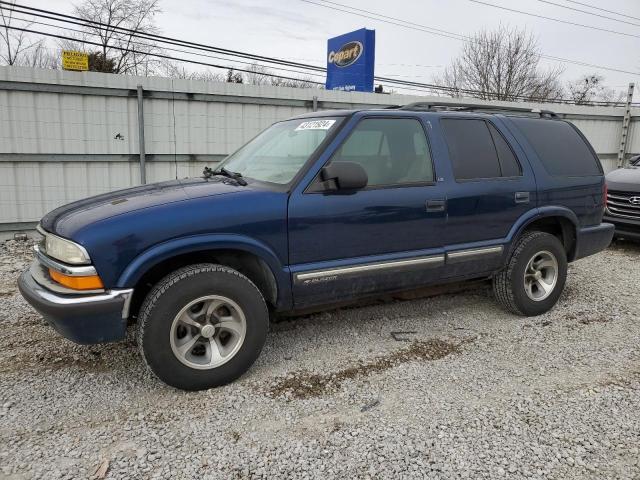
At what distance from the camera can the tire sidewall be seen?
430 centimetres

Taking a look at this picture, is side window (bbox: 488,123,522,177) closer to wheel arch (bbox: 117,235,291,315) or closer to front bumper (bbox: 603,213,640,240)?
wheel arch (bbox: 117,235,291,315)

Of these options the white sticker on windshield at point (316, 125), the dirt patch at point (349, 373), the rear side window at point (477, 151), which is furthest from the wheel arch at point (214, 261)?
the rear side window at point (477, 151)

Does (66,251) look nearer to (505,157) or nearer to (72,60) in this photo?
(505,157)

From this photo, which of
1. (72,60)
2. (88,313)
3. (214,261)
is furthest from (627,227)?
(72,60)

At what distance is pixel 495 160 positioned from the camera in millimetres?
4180

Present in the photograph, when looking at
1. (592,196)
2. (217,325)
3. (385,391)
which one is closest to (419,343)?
(385,391)

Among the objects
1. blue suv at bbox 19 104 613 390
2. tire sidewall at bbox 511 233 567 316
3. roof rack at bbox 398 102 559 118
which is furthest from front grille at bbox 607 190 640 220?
tire sidewall at bbox 511 233 567 316

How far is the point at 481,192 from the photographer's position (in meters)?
3.97

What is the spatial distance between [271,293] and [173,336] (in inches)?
28.9

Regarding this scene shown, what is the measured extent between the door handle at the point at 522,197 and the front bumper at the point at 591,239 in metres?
0.85

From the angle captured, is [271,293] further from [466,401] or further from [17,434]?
[17,434]

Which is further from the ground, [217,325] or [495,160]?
[495,160]

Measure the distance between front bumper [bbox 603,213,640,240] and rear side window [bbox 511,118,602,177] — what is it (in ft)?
10.4

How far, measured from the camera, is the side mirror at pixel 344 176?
320 centimetres
